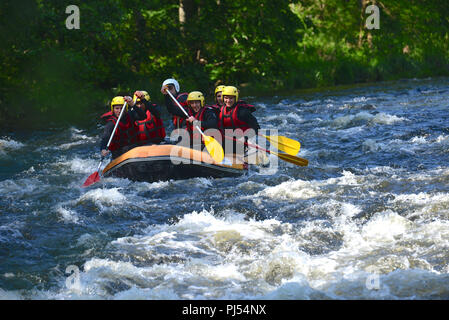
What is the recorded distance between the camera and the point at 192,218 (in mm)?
7770

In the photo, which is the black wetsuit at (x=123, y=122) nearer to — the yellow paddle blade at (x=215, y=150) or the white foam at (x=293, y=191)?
the yellow paddle blade at (x=215, y=150)

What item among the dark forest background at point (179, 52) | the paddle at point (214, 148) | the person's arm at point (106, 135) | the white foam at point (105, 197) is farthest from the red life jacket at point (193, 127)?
the dark forest background at point (179, 52)

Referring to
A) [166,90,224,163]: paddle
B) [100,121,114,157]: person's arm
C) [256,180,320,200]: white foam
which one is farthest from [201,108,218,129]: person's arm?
[256,180,320,200]: white foam

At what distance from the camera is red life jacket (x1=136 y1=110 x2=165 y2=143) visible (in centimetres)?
1051

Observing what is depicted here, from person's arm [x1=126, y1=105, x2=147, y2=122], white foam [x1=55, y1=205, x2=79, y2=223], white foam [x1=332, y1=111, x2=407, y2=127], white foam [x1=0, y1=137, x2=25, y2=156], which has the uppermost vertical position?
person's arm [x1=126, y1=105, x2=147, y2=122]

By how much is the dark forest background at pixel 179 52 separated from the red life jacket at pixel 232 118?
7993 millimetres

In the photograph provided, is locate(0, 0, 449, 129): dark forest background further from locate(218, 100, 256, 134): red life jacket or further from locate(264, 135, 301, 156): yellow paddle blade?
locate(264, 135, 301, 156): yellow paddle blade

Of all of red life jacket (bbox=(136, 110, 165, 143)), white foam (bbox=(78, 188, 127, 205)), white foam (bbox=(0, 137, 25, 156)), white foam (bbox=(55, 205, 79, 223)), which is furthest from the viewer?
white foam (bbox=(0, 137, 25, 156))

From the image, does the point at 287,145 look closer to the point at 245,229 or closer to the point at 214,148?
the point at 214,148

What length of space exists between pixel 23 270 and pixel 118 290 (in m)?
1.14

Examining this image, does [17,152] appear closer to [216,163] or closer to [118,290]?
[216,163]

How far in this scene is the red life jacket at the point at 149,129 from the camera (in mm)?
10508

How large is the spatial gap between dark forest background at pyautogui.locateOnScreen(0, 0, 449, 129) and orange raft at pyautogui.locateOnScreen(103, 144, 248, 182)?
26.3 feet

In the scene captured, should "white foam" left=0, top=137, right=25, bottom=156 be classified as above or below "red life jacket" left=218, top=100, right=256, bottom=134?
below
